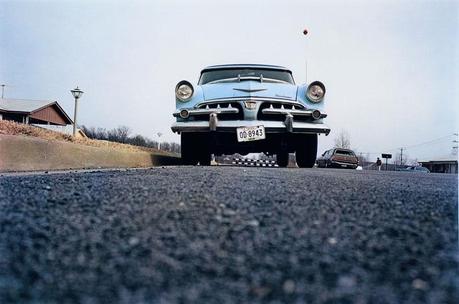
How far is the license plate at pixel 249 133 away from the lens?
194 inches

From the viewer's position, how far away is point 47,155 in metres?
4.17

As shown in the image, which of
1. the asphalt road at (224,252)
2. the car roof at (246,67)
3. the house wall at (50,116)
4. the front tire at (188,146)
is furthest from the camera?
A: the house wall at (50,116)

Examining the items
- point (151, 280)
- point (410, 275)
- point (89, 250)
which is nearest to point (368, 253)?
point (410, 275)

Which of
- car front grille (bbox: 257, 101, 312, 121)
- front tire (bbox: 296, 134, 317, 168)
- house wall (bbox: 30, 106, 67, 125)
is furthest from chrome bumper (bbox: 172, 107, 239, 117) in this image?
house wall (bbox: 30, 106, 67, 125)

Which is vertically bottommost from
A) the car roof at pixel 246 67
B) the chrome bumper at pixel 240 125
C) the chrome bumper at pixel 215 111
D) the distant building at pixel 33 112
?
the chrome bumper at pixel 240 125

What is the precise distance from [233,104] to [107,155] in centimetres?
194

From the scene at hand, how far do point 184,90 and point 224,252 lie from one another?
4589 mm

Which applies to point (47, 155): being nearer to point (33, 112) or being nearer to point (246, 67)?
point (246, 67)

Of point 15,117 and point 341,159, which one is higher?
point 15,117

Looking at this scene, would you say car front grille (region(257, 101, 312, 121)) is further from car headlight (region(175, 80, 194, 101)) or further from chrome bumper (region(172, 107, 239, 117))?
car headlight (region(175, 80, 194, 101))

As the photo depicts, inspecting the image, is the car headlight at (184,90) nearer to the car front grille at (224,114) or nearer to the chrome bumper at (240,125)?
the car front grille at (224,114)

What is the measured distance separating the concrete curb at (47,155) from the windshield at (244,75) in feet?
6.33

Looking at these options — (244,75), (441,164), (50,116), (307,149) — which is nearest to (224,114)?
(244,75)

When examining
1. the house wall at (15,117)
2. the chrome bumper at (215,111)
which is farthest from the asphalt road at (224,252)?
the house wall at (15,117)
